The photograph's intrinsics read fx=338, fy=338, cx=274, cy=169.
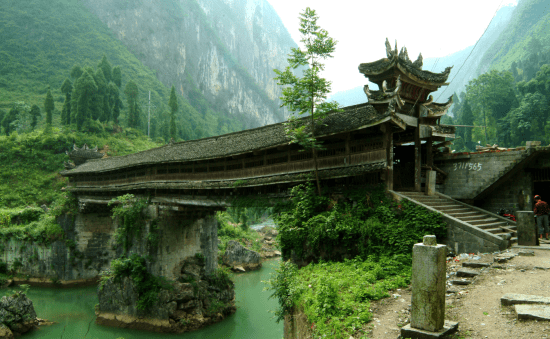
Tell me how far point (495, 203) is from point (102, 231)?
27.3 metres

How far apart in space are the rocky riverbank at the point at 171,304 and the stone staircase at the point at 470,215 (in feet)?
44.0

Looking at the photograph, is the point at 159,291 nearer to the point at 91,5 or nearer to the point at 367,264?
the point at 367,264

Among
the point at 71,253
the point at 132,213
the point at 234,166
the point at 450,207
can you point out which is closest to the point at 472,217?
the point at 450,207

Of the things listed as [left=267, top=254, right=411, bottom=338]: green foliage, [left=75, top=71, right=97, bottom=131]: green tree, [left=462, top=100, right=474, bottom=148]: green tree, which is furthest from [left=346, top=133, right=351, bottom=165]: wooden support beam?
[left=462, top=100, right=474, bottom=148]: green tree

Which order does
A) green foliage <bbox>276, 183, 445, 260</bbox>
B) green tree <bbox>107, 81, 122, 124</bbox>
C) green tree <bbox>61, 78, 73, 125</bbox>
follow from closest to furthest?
green foliage <bbox>276, 183, 445, 260</bbox> → green tree <bbox>61, 78, 73, 125</bbox> → green tree <bbox>107, 81, 122, 124</bbox>

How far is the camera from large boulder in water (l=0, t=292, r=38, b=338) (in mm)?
17000

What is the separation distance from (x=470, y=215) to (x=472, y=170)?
2685 mm

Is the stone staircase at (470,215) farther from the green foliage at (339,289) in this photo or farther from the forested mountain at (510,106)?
the forested mountain at (510,106)

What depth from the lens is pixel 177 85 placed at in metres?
103

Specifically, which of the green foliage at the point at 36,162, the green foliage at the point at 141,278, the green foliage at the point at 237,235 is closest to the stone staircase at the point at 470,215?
the green foliage at the point at 141,278

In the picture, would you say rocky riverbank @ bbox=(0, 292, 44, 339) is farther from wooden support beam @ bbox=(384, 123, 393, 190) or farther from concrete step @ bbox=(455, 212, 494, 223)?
concrete step @ bbox=(455, 212, 494, 223)

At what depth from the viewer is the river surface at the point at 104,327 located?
18062 millimetres

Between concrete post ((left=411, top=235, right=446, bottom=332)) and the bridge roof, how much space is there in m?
6.31

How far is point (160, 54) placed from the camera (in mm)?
101125
